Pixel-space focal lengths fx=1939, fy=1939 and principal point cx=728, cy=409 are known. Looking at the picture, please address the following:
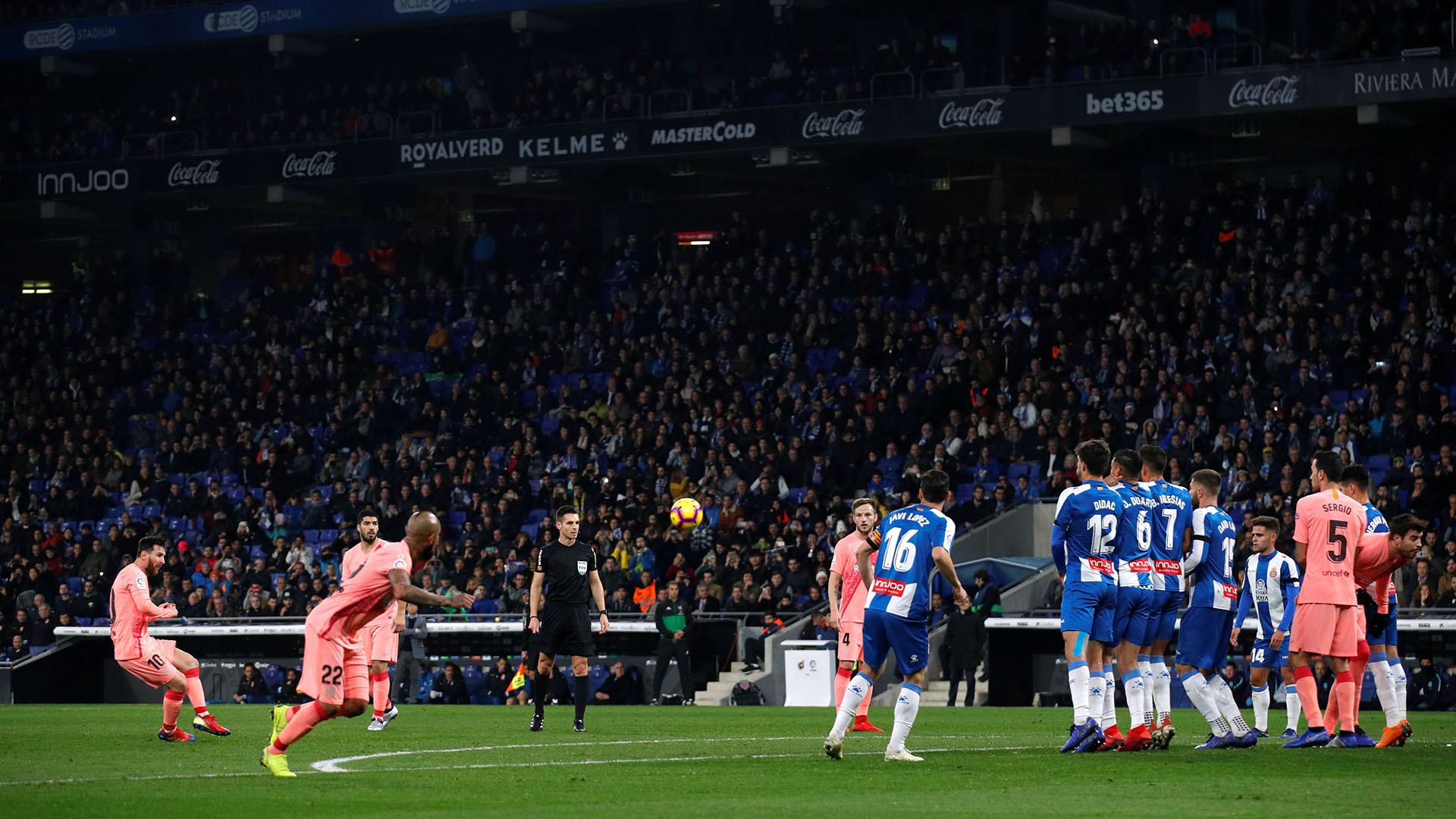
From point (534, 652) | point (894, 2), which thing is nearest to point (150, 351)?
point (894, 2)

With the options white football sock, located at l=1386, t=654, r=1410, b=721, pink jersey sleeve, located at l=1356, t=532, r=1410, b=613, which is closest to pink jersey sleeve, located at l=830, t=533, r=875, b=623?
white football sock, located at l=1386, t=654, r=1410, b=721

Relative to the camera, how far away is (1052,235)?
3612 cm

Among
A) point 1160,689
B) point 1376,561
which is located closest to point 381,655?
point 1160,689

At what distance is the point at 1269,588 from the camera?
16.9m

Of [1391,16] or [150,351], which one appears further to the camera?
[150,351]

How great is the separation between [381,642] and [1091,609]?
8398mm

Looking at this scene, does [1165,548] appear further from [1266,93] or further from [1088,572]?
[1266,93]

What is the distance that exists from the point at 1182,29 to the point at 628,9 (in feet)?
40.8

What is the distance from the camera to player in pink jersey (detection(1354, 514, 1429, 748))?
14406mm

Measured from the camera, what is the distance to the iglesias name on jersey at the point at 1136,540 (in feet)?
45.4

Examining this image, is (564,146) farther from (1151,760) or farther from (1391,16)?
(1151,760)

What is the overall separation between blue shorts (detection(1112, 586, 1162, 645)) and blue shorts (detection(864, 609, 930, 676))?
A: 1.50m

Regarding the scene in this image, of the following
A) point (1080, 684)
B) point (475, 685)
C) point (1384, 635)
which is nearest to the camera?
point (1080, 684)

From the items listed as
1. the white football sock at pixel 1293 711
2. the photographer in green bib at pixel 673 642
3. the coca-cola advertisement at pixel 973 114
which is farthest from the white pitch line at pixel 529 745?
the coca-cola advertisement at pixel 973 114
